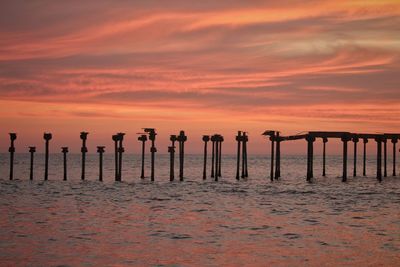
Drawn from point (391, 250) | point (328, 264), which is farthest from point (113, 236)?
point (391, 250)

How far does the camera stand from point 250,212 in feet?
74.9

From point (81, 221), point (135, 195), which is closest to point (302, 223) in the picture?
point (81, 221)

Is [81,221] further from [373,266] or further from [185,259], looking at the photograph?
[373,266]

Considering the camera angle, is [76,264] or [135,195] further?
[135,195]

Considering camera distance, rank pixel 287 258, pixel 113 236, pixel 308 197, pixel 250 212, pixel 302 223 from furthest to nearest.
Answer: pixel 308 197, pixel 250 212, pixel 302 223, pixel 113 236, pixel 287 258

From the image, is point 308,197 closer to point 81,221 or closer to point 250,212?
point 250,212

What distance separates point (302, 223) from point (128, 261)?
8.51 metres

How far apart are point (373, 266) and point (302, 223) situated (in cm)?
700

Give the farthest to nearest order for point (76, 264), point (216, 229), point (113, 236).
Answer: point (216, 229), point (113, 236), point (76, 264)

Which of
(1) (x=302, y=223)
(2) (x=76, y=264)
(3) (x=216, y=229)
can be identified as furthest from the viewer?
(1) (x=302, y=223)

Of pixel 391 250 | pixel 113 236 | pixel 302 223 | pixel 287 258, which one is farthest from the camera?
pixel 302 223

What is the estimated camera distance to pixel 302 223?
19266mm

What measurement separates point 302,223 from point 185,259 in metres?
7.48

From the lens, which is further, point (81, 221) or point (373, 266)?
point (81, 221)
